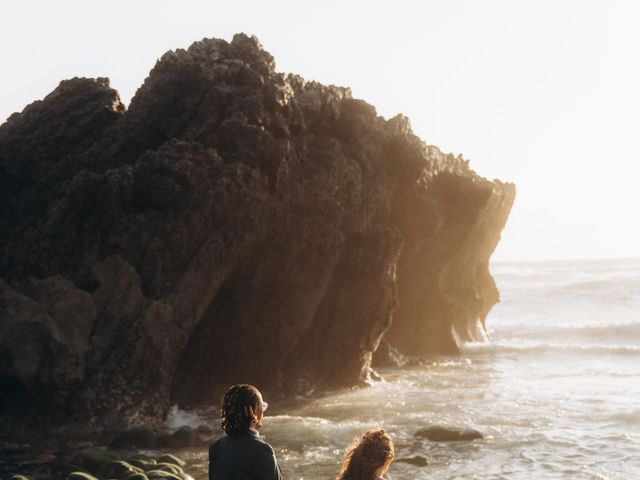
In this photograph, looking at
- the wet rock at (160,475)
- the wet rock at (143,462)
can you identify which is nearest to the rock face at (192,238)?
the wet rock at (143,462)

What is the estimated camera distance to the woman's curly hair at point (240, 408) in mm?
7227

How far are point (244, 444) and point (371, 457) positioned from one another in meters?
1.07

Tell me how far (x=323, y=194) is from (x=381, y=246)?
3.52 m

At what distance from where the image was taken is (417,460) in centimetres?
1823

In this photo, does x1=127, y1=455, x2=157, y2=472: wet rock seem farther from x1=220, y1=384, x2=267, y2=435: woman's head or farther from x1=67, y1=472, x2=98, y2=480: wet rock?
x1=220, y1=384, x2=267, y2=435: woman's head

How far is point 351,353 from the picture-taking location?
28.3 m

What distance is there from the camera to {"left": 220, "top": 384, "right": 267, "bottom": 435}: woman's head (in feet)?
23.7

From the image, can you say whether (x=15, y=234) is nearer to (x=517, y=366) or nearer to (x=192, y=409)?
(x=192, y=409)

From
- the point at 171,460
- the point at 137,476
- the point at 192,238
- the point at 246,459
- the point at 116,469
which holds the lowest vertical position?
the point at 171,460

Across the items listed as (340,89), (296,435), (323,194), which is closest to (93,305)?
(296,435)

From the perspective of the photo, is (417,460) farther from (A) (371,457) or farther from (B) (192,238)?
(A) (371,457)

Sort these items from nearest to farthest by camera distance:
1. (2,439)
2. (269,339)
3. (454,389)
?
1. (2,439)
2. (269,339)
3. (454,389)

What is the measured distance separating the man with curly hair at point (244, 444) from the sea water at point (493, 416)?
9986mm

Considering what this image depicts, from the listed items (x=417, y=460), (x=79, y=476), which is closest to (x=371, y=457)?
(x=79, y=476)
